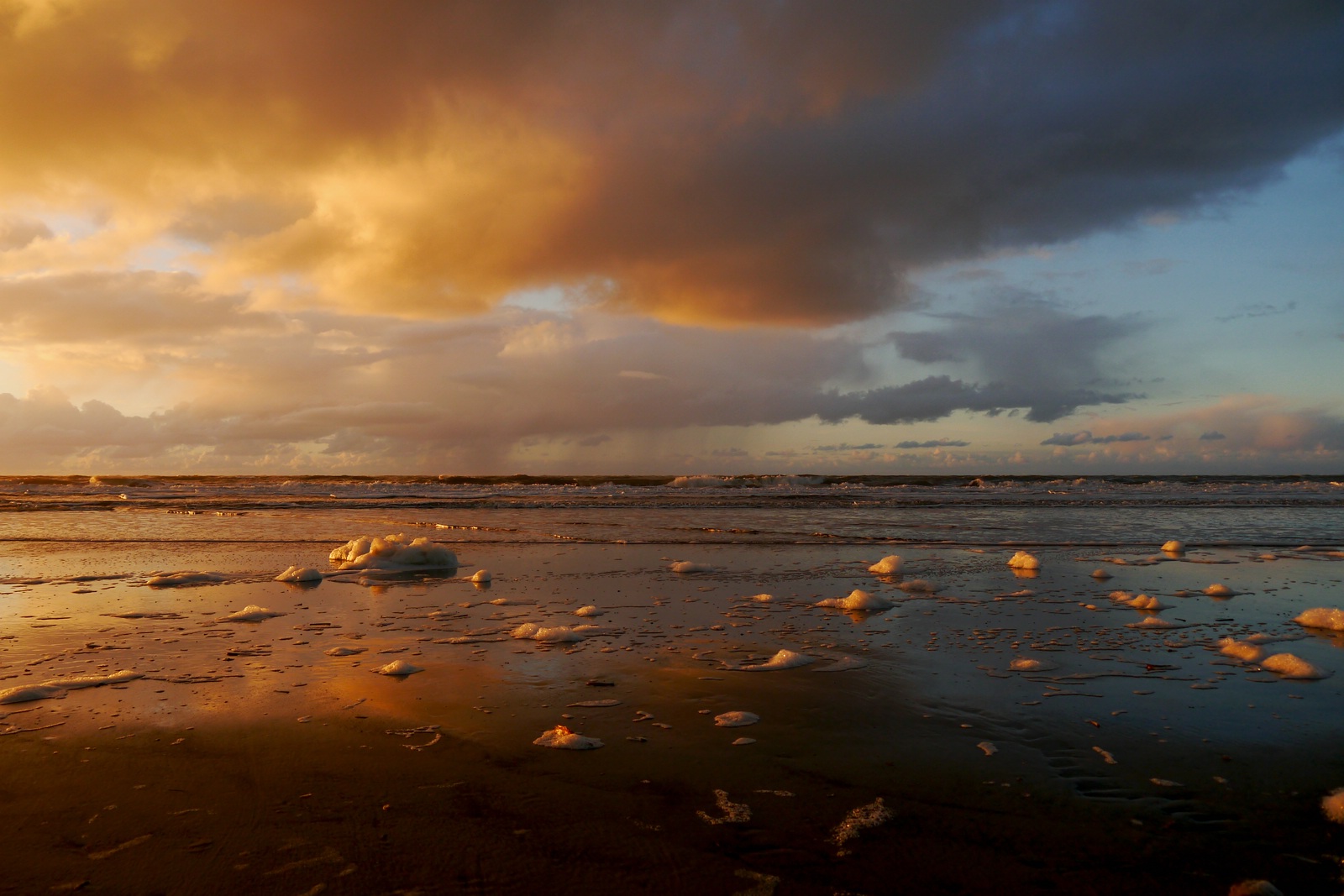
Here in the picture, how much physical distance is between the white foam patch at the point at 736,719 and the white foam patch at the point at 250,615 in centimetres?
536

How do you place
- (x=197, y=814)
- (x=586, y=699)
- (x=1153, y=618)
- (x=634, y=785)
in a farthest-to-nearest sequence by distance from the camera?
(x=1153, y=618) → (x=586, y=699) → (x=634, y=785) → (x=197, y=814)

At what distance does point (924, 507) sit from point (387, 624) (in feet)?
72.9

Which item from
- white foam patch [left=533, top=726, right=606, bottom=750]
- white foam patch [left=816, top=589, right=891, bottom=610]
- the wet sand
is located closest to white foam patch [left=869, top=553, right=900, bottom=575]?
white foam patch [left=816, top=589, right=891, bottom=610]

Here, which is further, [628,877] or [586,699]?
[586,699]

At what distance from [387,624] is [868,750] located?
16.9 ft

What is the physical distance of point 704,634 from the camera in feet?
22.6

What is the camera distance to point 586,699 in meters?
4.94

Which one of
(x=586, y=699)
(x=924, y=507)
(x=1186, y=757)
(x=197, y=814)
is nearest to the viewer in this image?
(x=197, y=814)

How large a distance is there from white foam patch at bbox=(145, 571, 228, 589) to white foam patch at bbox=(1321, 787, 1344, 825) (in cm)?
1105

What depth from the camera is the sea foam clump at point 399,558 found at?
11148 mm

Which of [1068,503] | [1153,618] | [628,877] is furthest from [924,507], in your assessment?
[628,877]

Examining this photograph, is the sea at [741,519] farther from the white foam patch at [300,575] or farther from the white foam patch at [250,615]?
the white foam patch at [250,615]

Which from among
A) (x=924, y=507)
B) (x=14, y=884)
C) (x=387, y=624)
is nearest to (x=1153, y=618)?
(x=387, y=624)

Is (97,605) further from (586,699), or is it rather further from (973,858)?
(973,858)
